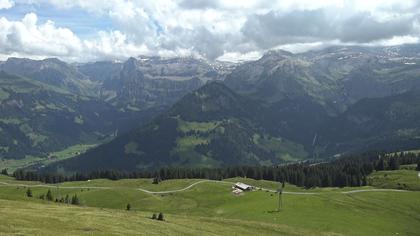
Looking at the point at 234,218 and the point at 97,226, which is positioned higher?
the point at 97,226

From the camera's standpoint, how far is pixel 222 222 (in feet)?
369

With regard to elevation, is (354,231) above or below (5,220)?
below

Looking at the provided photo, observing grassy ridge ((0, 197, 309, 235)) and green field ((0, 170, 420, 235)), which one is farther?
green field ((0, 170, 420, 235))

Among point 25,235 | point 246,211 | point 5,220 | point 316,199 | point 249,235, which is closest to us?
point 25,235

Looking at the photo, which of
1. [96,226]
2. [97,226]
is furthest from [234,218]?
[96,226]

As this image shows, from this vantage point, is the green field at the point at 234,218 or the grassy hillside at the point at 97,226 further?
the green field at the point at 234,218

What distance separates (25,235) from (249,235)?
46928 millimetres

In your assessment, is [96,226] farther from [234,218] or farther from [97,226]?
→ [234,218]

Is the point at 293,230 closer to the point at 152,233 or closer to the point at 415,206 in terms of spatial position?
the point at 152,233

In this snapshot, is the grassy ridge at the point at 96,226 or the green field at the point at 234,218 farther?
the green field at the point at 234,218

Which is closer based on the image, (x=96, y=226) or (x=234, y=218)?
(x=96, y=226)

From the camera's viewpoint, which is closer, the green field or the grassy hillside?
the grassy hillside

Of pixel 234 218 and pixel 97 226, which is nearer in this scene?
pixel 97 226

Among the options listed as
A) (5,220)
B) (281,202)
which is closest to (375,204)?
(281,202)
